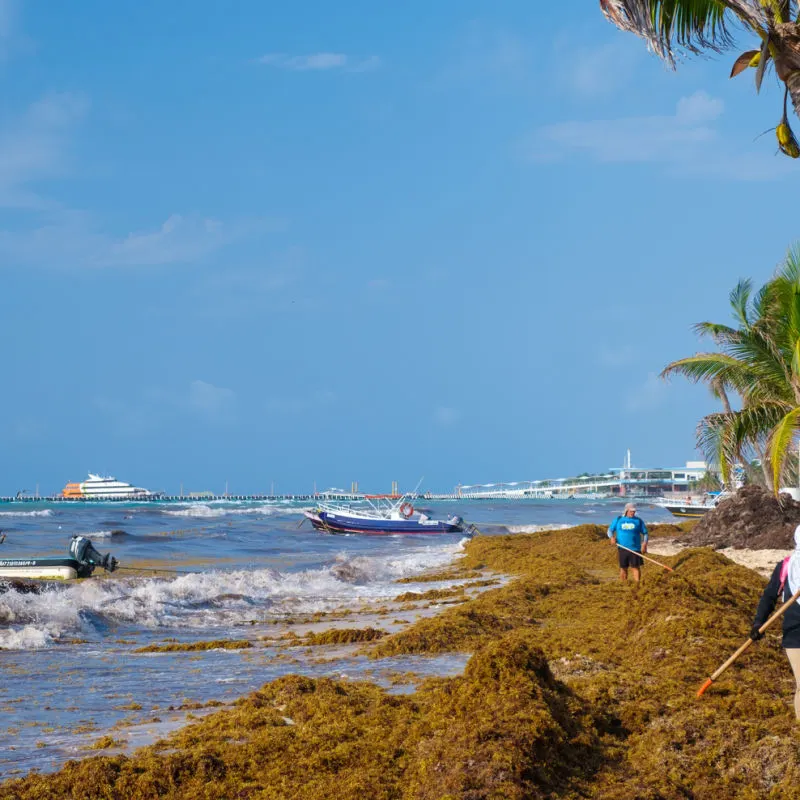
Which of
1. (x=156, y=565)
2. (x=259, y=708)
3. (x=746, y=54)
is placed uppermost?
(x=746, y=54)

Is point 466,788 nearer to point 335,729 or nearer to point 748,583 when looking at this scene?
point 335,729

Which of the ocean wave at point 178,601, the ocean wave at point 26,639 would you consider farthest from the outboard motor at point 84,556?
the ocean wave at point 26,639

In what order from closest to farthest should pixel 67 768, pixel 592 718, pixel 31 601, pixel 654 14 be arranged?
pixel 67 768
pixel 592 718
pixel 654 14
pixel 31 601

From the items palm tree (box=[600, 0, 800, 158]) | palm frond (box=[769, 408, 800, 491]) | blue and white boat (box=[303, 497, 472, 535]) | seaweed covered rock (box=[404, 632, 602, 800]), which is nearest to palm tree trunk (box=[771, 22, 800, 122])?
palm tree (box=[600, 0, 800, 158])

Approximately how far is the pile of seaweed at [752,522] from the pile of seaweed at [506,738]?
1620 cm

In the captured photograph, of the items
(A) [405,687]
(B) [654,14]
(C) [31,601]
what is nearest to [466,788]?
(A) [405,687]

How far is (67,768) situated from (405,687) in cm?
332

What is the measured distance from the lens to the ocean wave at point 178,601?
13953mm

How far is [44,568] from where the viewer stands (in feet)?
70.3

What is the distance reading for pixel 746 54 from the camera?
8.94m

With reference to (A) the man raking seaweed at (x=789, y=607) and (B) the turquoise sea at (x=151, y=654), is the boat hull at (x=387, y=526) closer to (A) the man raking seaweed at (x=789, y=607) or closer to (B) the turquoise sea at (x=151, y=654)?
(B) the turquoise sea at (x=151, y=654)

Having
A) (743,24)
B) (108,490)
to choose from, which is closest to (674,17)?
(743,24)

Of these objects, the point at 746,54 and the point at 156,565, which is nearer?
the point at 746,54

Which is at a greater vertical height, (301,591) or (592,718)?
(592,718)
